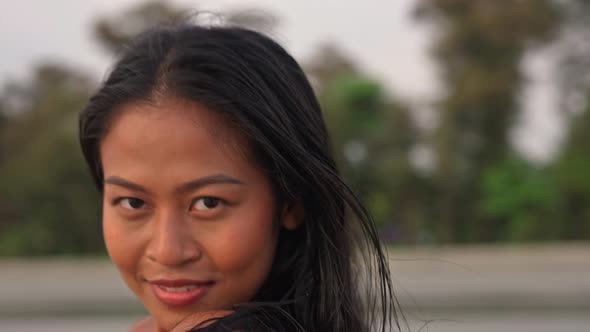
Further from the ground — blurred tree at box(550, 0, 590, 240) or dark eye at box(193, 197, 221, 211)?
blurred tree at box(550, 0, 590, 240)

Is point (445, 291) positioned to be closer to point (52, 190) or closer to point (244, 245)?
point (52, 190)

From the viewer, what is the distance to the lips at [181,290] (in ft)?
3.86

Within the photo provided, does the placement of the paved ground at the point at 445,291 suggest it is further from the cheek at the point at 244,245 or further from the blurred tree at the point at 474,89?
the cheek at the point at 244,245

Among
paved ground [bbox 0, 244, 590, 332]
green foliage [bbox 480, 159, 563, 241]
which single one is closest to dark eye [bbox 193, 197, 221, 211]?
paved ground [bbox 0, 244, 590, 332]

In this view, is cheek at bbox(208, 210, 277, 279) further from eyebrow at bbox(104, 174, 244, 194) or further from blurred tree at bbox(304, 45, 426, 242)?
blurred tree at bbox(304, 45, 426, 242)

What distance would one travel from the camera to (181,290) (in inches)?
46.7

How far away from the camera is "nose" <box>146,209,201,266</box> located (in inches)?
→ 44.9

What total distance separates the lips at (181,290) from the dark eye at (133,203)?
0.12 meters

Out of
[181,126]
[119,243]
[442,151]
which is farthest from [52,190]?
[181,126]


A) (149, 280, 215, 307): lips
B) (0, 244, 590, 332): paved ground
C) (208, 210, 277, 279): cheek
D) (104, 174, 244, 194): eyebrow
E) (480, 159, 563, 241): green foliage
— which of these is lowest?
(149, 280, 215, 307): lips

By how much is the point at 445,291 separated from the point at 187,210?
7203 millimetres

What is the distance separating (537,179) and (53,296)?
6.46 metres

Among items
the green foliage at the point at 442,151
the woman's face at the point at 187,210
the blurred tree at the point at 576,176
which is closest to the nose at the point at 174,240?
the woman's face at the point at 187,210

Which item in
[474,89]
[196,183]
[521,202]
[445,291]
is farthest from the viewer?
[474,89]
